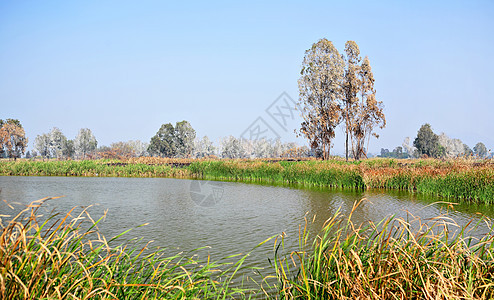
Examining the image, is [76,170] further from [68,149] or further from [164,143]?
[68,149]

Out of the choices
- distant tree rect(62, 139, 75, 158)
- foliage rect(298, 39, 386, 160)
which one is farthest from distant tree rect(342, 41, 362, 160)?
distant tree rect(62, 139, 75, 158)

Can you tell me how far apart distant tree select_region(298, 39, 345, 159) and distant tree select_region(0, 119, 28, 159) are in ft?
214

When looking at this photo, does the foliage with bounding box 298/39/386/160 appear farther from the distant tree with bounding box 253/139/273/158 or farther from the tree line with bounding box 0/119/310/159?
the distant tree with bounding box 253/139/273/158

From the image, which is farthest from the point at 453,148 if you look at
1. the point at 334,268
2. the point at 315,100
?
the point at 334,268

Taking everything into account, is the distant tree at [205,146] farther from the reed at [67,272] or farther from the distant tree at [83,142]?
the reed at [67,272]

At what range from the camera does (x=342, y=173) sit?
21344 mm

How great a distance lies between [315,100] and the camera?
3512 centimetres

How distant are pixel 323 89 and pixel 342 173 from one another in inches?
623

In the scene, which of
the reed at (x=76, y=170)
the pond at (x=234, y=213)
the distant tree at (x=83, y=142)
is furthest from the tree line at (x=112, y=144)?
the pond at (x=234, y=213)

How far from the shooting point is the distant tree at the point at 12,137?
71.6 metres

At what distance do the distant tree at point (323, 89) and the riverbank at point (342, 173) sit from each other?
28.2 ft

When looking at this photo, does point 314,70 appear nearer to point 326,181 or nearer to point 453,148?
point 326,181

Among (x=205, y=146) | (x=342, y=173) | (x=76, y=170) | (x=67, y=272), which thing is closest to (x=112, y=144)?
(x=205, y=146)

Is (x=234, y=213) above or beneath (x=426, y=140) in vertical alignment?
beneath
